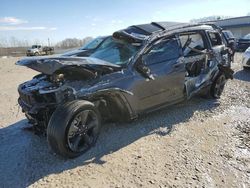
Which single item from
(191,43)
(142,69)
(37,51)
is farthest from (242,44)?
(37,51)

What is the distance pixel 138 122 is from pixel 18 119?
2438mm

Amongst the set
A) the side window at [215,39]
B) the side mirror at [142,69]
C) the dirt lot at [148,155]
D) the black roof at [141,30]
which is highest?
the black roof at [141,30]

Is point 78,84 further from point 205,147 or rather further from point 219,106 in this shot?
point 219,106

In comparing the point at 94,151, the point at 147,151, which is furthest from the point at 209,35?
the point at 94,151

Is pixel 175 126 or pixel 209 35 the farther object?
pixel 209 35

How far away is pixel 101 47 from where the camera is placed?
18.4 ft

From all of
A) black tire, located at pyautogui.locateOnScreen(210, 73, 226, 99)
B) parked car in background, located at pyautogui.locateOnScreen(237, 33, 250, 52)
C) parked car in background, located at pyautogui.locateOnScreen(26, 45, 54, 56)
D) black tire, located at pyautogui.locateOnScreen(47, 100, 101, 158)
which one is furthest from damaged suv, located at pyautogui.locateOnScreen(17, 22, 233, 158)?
parked car in background, located at pyautogui.locateOnScreen(26, 45, 54, 56)

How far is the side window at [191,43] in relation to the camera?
18.8 ft

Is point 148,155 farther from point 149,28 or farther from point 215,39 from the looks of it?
point 215,39

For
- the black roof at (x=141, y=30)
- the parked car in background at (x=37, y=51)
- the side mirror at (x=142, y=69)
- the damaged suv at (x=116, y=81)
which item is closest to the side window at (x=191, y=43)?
the damaged suv at (x=116, y=81)

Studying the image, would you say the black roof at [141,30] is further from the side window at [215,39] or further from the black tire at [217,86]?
the black tire at [217,86]

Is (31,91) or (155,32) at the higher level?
(155,32)

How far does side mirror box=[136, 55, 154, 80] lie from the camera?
15.8ft

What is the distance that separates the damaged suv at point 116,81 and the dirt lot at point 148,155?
30 centimetres
